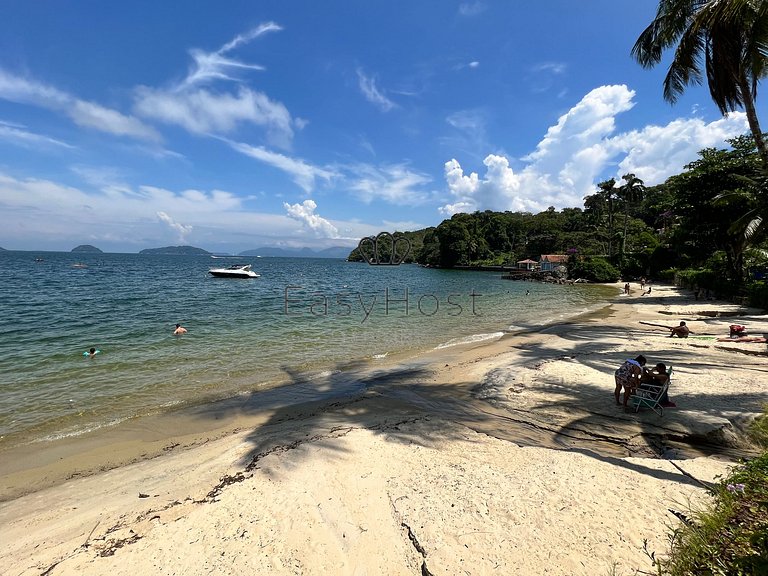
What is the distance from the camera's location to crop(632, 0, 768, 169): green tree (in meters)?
11.1

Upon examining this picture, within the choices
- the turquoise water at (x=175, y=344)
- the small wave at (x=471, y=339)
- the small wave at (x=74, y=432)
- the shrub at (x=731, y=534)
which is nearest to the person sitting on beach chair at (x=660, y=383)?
the shrub at (x=731, y=534)

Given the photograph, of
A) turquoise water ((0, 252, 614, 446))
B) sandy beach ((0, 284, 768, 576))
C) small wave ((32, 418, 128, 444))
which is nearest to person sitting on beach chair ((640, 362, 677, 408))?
sandy beach ((0, 284, 768, 576))

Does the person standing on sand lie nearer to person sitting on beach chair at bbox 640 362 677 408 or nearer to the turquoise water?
person sitting on beach chair at bbox 640 362 677 408

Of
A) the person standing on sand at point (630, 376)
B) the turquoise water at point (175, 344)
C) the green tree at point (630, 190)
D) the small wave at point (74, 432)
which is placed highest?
the green tree at point (630, 190)

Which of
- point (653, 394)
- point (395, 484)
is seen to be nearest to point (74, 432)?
point (395, 484)

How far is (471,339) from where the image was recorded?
18.7 metres

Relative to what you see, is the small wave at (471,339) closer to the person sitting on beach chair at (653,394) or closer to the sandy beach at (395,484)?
the sandy beach at (395,484)

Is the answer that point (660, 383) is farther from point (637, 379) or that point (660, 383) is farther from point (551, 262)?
point (551, 262)

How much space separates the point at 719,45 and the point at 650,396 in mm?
12645

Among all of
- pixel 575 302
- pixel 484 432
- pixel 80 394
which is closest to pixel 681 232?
pixel 575 302

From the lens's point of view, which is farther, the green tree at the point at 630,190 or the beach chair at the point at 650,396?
the green tree at the point at 630,190

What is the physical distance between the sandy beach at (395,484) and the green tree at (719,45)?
9683 mm

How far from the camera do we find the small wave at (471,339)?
17.5m

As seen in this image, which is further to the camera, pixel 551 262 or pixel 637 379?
pixel 551 262
